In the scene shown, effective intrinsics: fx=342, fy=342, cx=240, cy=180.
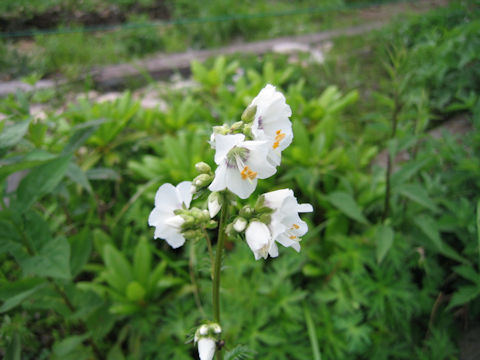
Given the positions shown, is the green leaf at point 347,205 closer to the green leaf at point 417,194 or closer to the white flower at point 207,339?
the green leaf at point 417,194

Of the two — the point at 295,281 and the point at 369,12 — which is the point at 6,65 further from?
the point at 369,12

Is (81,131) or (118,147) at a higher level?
(81,131)

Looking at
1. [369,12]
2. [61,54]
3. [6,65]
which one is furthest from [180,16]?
[369,12]

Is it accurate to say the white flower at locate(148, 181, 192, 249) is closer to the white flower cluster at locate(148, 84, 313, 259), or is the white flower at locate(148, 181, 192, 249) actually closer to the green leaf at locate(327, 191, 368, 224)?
the white flower cluster at locate(148, 84, 313, 259)

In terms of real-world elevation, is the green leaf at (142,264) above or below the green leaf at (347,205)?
below

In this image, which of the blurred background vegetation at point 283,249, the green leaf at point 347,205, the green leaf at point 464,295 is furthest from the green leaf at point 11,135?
the green leaf at point 464,295

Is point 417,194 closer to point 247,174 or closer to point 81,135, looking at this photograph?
point 247,174
